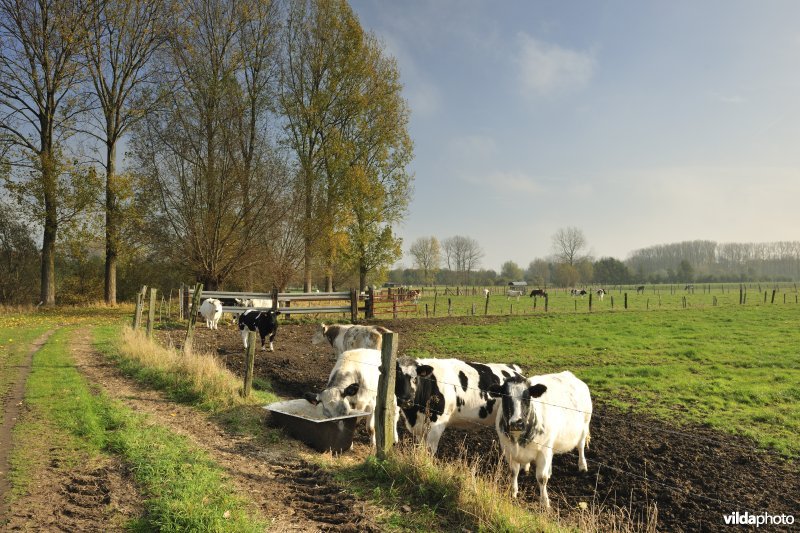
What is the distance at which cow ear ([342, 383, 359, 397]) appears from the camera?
295 inches

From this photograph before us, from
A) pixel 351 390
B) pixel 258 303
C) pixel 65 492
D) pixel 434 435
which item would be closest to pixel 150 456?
pixel 65 492

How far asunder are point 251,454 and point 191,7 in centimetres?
2558

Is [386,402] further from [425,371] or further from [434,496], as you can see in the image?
[425,371]

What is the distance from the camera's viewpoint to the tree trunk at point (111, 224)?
82.8ft

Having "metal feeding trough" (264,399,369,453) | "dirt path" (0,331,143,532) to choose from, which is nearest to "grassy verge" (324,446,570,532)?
"metal feeding trough" (264,399,369,453)

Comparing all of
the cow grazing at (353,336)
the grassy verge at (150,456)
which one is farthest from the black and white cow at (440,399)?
the cow grazing at (353,336)

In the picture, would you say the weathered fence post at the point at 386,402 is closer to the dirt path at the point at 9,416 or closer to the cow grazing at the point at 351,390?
the cow grazing at the point at 351,390

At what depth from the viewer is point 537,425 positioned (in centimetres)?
590

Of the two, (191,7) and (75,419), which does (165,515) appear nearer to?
(75,419)

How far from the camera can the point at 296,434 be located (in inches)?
278

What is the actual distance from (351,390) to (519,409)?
108 inches

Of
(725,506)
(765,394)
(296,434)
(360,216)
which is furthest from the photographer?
(360,216)

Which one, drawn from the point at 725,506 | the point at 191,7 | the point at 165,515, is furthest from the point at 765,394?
the point at 191,7

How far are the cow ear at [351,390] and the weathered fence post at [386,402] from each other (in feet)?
4.91
